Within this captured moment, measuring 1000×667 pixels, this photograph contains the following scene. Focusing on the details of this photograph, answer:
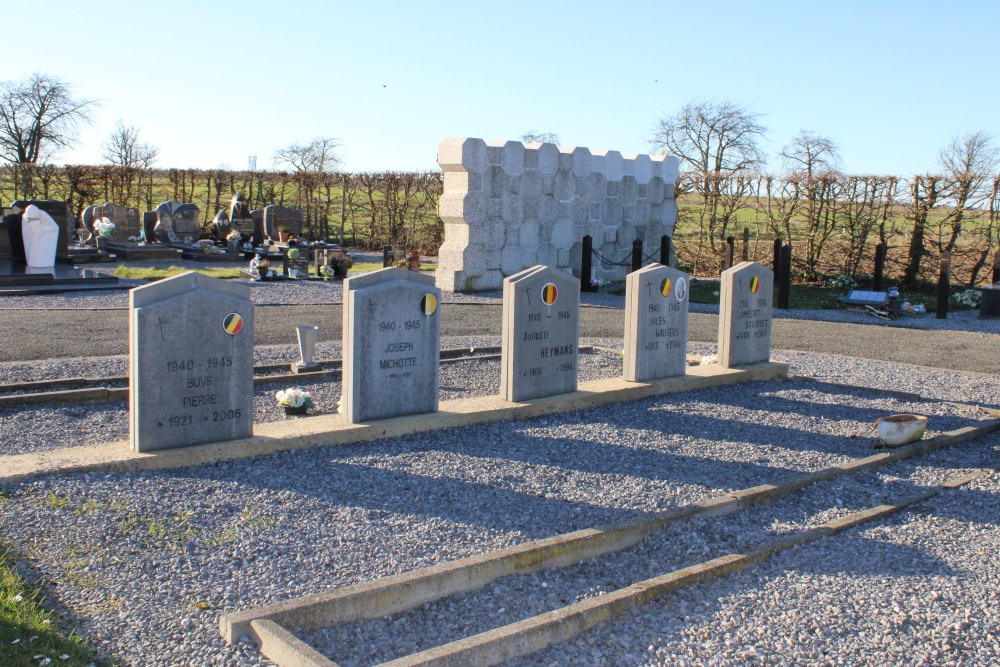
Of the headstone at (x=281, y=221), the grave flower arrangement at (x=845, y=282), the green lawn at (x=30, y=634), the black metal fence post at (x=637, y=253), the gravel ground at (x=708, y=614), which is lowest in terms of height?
the gravel ground at (x=708, y=614)

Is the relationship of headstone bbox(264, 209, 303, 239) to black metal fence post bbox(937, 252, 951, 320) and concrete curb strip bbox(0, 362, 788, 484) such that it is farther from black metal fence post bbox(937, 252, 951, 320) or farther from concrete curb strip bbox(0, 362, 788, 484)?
concrete curb strip bbox(0, 362, 788, 484)

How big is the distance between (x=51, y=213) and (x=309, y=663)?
16006 mm

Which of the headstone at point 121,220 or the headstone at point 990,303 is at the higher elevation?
the headstone at point 121,220

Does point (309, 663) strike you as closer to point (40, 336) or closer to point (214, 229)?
point (40, 336)

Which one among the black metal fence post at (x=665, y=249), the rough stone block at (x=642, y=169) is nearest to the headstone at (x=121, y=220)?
the rough stone block at (x=642, y=169)

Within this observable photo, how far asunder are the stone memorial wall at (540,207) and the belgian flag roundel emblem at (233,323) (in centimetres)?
966

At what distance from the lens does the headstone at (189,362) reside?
5141 millimetres

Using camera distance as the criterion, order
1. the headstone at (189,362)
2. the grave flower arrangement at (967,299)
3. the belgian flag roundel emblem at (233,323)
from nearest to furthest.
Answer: the headstone at (189,362) < the belgian flag roundel emblem at (233,323) < the grave flower arrangement at (967,299)

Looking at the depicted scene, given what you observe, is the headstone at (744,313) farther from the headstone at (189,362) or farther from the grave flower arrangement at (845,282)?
the grave flower arrangement at (845,282)

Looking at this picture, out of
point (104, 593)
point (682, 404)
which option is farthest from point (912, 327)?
point (104, 593)

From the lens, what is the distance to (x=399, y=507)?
15.4 feet

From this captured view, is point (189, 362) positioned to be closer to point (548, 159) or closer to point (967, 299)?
point (548, 159)

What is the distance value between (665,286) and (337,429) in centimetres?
334

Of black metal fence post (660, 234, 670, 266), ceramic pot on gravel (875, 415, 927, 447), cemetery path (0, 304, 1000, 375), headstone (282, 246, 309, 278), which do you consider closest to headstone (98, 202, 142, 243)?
headstone (282, 246, 309, 278)
